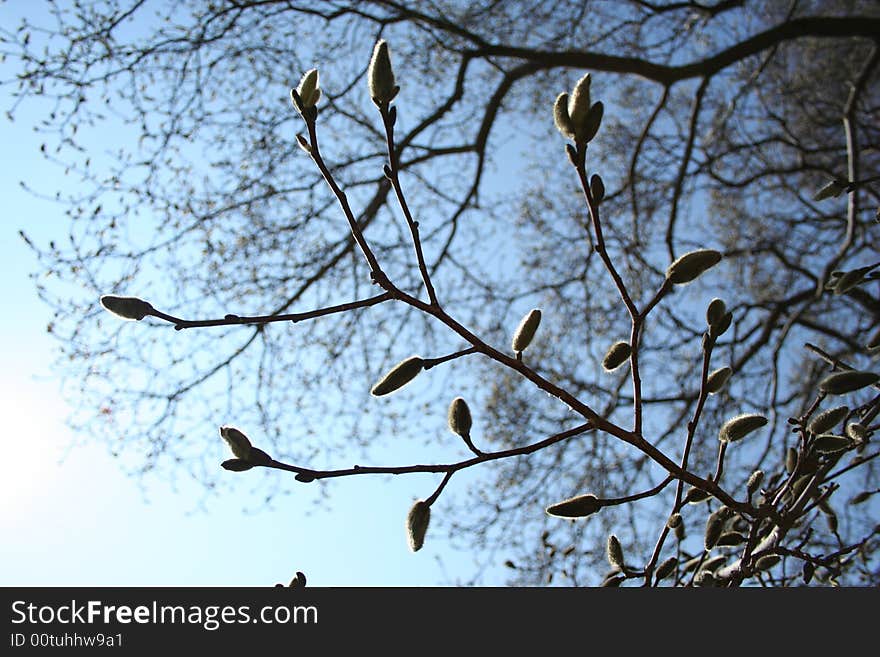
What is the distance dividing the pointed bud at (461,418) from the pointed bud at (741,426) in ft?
1.15

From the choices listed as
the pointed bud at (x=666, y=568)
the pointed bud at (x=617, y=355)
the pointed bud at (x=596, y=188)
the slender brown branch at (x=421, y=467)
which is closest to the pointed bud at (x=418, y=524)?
the slender brown branch at (x=421, y=467)

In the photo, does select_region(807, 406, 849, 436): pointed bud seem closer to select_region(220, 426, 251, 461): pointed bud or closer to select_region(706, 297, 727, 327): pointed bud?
Result: select_region(706, 297, 727, 327): pointed bud

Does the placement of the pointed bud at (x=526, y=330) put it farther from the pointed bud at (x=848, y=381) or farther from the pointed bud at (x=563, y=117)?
the pointed bud at (x=848, y=381)

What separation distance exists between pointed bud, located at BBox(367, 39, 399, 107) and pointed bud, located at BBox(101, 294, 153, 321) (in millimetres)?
350

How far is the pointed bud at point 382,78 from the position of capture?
735 millimetres

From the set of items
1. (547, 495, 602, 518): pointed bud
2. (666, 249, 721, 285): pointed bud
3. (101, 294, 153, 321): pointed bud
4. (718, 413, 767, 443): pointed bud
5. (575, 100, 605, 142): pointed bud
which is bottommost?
(547, 495, 602, 518): pointed bud

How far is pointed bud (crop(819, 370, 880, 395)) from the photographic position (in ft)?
3.10

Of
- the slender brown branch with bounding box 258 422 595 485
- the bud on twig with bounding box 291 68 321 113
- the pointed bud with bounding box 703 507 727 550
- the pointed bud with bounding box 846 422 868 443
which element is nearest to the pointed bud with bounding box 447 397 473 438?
the slender brown branch with bounding box 258 422 595 485

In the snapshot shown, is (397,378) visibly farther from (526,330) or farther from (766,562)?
(766,562)
